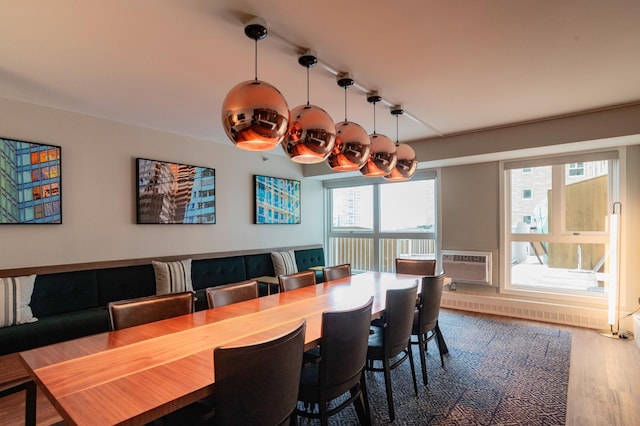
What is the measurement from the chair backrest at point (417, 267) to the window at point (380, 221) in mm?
1521

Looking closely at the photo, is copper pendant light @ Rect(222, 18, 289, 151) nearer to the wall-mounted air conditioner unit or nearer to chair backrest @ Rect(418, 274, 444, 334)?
chair backrest @ Rect(418, 274, 444, 334)

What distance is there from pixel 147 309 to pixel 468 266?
13.3ft

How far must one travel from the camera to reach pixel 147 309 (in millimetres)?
1850

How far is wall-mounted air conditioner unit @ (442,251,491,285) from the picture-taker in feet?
14.6

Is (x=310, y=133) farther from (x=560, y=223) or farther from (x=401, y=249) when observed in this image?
(x=401, y=249)

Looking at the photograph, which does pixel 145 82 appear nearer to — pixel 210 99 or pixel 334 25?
pixel 210 99

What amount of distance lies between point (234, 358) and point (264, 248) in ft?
13.0

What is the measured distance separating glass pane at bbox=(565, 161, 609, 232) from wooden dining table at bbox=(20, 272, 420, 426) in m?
3.39

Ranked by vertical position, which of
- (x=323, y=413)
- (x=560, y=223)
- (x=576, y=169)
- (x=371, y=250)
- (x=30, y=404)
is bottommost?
(x=323, y=413)

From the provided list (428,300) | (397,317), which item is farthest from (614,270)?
(397,317)

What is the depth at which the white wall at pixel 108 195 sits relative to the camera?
9.71 feet

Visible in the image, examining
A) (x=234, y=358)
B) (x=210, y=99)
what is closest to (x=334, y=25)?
(x=210, y=99)

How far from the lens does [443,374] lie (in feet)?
9.00

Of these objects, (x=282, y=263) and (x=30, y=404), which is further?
(x=282, y=263)
